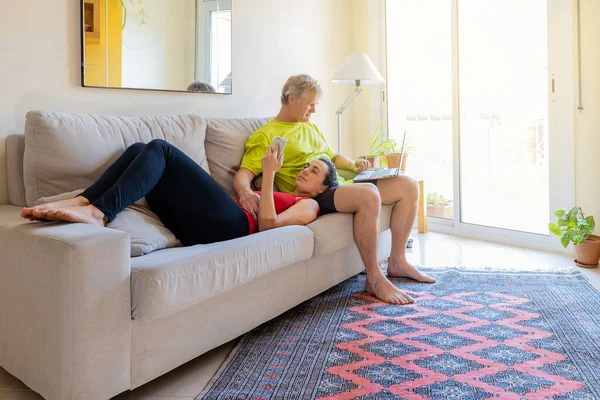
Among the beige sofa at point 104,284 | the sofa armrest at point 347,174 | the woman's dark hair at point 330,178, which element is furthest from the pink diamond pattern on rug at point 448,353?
the sofa armrest at point 347,174

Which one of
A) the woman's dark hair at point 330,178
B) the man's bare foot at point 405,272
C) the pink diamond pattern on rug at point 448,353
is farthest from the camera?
the man's bare foot at point 405,272

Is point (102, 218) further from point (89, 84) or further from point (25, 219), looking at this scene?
point (89, 84)

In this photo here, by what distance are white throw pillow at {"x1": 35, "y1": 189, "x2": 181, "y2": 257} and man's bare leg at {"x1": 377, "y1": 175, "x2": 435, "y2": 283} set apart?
1.25 m

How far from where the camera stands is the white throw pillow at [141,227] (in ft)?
5.55

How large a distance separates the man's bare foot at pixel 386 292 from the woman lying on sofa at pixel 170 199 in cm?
60

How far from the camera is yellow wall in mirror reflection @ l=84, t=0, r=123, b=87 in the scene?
239cm

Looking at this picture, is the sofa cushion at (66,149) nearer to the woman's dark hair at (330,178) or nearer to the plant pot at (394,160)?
the woman's dark hair at (330,178)

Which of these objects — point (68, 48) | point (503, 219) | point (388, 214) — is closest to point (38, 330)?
point (68, 48)

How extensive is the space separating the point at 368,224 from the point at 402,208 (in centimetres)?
36

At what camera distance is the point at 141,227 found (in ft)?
5.79

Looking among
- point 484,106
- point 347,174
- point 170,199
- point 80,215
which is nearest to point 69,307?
point 80,215

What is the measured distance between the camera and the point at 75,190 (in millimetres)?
1941

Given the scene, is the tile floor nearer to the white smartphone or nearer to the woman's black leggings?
the woman's black leggings

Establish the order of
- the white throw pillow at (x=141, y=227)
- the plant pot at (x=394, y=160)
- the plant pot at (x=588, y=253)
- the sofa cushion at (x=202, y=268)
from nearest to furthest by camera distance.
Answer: the sofa cushion at (x=202, y=268) → the white throw pillow at (x=141, y=227) → the plant pot at (x=588, y=253) → the plant pot at (x=394, y=160)
